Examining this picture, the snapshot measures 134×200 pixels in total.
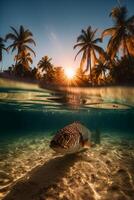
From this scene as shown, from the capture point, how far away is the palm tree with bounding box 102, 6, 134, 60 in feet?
114

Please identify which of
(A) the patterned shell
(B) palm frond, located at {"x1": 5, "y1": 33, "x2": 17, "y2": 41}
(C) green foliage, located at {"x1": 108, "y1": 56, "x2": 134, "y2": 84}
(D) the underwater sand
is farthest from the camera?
(B) palm frond, located at {"x1": 5, "y1": 33, "x2": 17, "y2": 41}

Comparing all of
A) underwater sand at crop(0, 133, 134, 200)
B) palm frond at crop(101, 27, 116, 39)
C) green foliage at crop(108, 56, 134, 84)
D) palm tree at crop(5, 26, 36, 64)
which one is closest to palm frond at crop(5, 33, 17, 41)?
palm tree at crop(5, 26, 36, 64)

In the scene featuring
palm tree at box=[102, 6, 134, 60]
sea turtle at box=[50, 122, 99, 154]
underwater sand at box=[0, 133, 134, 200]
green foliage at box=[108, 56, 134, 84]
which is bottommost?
underwater sand at box=[0, 133, 134, 200]

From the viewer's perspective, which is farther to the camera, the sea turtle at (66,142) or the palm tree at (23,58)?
the palm tree at (23,58)

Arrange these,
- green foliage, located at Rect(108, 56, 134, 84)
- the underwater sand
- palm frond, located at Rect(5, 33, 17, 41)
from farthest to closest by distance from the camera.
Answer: palm frond, located at Rect(5, 33, 17, 41)
green foliage, located at Rect(108, 56, 134, 84)
the underwater sand

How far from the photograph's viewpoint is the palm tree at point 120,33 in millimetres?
34750

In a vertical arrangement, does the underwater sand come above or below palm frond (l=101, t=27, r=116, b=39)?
below

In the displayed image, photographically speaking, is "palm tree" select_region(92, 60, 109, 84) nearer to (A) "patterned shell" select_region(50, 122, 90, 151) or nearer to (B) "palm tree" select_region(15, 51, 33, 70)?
(B) "palm tree" select_region(15, 51, 33, 70)

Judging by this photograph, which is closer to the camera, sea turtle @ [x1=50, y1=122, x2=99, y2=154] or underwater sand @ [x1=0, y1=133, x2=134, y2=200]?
sea turtle @ [x1=50, y1=122, x2=99, y2=154]

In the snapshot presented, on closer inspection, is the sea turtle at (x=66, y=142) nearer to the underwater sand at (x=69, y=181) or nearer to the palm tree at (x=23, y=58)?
the underwater sand at (x=69, y=181)

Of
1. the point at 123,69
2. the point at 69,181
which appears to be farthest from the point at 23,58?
the point at 69,181

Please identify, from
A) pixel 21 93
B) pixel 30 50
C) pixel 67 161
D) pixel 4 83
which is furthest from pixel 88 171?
pixel 30 50

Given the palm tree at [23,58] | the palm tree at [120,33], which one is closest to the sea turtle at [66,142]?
the palm tree at [120,33]

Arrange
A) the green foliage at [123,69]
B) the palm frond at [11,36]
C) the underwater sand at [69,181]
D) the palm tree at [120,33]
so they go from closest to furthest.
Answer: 1. the underwater sand at [69,181]
2. the green foliage at [123,69]
3. the palm tree at [120,33]
4. the palm frond at [11,36]
